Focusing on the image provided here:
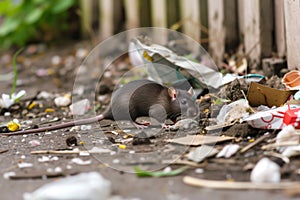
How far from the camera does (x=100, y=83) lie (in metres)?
5.67

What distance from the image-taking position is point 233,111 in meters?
3.72

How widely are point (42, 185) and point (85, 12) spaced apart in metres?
5.28

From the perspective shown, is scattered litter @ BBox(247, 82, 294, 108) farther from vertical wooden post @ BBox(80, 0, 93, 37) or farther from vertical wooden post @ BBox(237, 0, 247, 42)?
vertical wooden post @ BBox(80, 0, 93, 37)

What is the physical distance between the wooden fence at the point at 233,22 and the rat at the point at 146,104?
0.88 metres

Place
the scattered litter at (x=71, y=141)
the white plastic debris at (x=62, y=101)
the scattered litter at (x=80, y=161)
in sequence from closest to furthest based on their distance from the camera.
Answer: the scattered litter at (x=80, y=161) → the scattered litter at (x=71, y=141) → the white plastic debris at (x=62, y=101)

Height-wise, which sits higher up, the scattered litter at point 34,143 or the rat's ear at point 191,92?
the rat's ear at point 191,92

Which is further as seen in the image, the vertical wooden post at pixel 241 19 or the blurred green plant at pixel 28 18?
the blurred green plant at pixel 28 18

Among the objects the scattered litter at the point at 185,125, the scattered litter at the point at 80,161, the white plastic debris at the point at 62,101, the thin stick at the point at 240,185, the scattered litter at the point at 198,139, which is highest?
the white plastic debris at the point at 62,101

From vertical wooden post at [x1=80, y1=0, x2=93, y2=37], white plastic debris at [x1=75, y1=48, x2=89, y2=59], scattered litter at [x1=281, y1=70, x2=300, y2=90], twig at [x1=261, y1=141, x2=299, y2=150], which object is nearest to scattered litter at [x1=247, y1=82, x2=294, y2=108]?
scattered litter at [x1=281, y1=70, x2=300, y2=90]

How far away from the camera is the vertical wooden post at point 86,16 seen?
7.73m

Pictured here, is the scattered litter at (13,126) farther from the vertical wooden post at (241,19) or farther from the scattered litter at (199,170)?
the vertical wooden post at (241,19)

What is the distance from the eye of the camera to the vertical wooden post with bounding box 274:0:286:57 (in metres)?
4.51

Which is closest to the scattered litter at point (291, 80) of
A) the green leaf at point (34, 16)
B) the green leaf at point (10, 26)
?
the green leaf at point (34, 16)

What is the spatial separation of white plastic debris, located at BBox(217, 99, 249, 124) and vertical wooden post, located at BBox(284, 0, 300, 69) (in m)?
0.64
